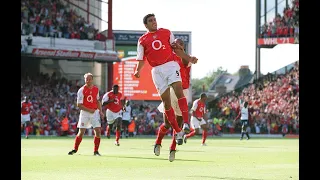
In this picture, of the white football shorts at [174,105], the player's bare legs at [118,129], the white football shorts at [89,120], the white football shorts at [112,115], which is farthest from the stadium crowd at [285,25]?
the white football shorts at [174,105]

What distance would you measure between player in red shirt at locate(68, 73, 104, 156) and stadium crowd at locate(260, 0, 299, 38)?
39.7 metres

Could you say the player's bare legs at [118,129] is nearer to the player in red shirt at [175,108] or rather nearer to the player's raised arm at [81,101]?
the player's raised arm at [81,101]

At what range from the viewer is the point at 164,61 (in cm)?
1231

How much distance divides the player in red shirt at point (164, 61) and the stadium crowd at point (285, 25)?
44312 millimetres

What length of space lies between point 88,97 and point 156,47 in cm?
582

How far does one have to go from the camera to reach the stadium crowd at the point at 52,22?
157 ft

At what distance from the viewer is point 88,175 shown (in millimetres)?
10617

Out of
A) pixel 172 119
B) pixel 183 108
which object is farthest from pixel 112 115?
pixel 172 119

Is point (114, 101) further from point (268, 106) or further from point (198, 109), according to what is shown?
point (268, 106)

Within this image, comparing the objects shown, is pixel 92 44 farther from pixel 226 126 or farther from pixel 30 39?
pixel 226 126

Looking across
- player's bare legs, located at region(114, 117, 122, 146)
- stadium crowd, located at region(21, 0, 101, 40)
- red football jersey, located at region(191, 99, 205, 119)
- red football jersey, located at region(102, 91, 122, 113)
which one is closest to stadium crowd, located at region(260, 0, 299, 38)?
stadium crowd, located at region(21, 0, 101, 40)

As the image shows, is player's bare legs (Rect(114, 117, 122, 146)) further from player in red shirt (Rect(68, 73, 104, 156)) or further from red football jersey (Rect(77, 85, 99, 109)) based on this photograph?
red football jersey (Rect(77, 85, 99, 109))
